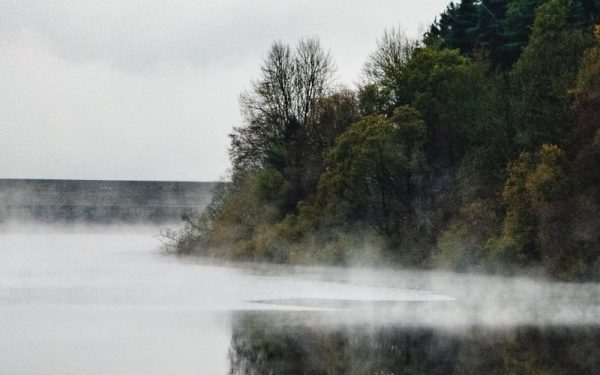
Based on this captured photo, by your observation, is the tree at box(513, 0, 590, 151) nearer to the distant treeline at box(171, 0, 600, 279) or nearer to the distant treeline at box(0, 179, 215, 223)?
the distant treeline at box(171, 0, 600, 279)

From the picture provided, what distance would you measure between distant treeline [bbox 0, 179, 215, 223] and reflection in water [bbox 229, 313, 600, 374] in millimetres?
85415

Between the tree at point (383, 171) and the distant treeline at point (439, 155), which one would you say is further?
the tree at point (383, 171)

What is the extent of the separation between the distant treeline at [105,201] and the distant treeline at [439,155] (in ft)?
125

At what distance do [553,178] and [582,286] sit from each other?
14.9 ft

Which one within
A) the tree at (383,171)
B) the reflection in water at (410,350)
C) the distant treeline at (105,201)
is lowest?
the reflection in water at (410,350)

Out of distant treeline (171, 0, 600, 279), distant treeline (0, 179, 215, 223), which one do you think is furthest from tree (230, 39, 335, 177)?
distant treeline (0, 179, 215, 223)

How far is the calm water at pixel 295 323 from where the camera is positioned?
805 inches

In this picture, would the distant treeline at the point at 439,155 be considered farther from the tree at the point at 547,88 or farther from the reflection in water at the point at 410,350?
the reflection in water at the point at 410,350

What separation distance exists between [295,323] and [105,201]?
86.6 m

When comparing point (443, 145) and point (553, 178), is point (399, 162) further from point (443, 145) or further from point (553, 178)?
point (553, 178)

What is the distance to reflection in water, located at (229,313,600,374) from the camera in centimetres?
1955

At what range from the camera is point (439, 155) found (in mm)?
53188

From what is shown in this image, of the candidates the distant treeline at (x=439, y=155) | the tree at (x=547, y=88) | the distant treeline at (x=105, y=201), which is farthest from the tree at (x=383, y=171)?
the distant treeline at (x=105, y=201)

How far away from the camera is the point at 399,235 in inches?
2014
